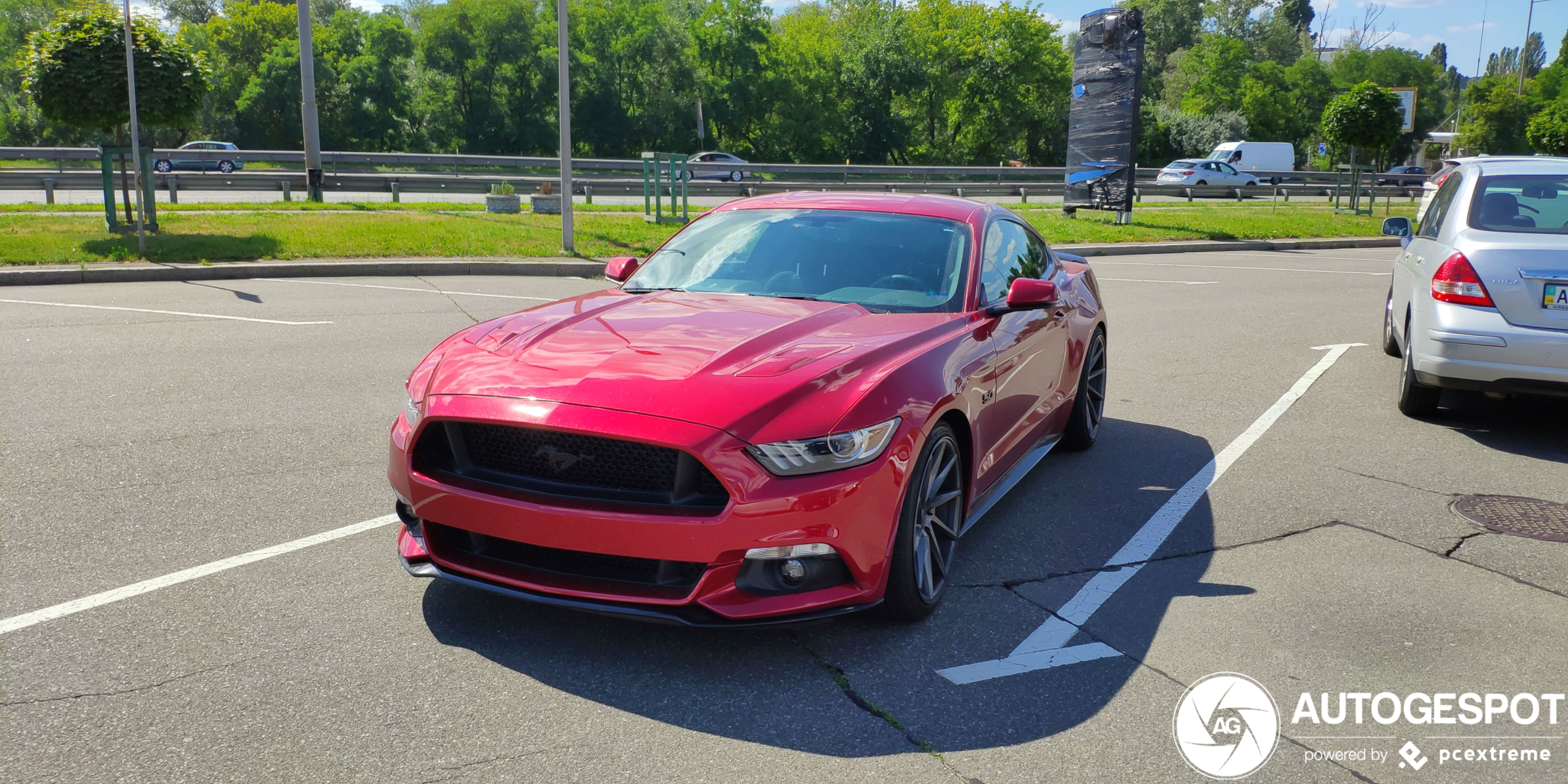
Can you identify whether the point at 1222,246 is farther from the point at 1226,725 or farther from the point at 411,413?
the point at 411,413

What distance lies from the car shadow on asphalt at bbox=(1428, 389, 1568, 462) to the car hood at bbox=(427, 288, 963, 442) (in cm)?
464

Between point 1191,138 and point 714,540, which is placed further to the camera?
point 1191,138

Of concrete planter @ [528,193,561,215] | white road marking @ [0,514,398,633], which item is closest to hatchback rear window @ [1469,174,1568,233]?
white road marking @ [0,514,398,633]

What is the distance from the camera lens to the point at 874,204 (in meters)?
5.47

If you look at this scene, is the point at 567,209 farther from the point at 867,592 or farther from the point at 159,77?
the point at 867,592

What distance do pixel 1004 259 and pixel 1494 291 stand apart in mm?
3545

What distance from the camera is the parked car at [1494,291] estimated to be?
673 centimetres

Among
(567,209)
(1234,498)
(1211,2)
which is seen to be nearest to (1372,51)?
(1211,2)

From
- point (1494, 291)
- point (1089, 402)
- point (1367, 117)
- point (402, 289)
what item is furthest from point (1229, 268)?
point (1367, 117)

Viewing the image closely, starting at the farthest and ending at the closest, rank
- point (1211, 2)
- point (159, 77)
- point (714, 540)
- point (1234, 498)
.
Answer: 1. point (1211, 2)
2. point (159, 77)
3. point (1234, 498)
4. point (714, 540)

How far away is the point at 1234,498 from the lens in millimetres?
5797

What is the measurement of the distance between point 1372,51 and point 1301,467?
415ft

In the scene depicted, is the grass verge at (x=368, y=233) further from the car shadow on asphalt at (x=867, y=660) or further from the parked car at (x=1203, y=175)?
the parked car at (x=1203, y=175)

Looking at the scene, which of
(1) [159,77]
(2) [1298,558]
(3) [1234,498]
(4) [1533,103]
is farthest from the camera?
(4) [1533,103]
